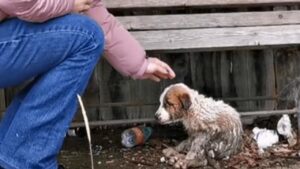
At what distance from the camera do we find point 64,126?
2.72 m

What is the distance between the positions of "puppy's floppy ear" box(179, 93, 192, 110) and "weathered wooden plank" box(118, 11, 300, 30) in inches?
20.8

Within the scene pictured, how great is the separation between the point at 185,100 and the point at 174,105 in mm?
90

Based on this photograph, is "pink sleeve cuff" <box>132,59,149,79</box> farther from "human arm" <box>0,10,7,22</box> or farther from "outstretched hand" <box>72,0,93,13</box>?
"human arm" <box>0,10,7,22</box>

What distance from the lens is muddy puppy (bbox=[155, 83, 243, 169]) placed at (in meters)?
4.23

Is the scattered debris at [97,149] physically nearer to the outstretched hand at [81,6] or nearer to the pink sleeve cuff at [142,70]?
the pink sleeve cuff at [142,70]

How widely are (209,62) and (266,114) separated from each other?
697 millimetres

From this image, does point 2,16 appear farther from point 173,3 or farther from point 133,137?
point 133,137

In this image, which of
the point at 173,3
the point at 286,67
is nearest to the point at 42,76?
the point at 173,3

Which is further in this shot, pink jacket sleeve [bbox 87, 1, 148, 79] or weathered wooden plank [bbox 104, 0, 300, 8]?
weathered wooden plank [bbox 104, 0, 300, 8]

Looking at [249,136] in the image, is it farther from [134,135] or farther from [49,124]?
[49,124]

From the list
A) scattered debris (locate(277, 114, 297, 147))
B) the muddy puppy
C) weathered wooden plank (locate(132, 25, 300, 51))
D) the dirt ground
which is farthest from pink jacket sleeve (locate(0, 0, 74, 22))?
scattered debris (locate(277, 114, 297, 147))

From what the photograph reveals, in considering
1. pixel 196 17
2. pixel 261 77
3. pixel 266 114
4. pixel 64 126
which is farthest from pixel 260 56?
pixel 64 126

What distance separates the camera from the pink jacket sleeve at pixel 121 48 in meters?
3.07

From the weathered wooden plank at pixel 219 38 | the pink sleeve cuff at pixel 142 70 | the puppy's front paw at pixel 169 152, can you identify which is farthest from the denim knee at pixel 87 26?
the puppy's front paw at pixel 169 152
